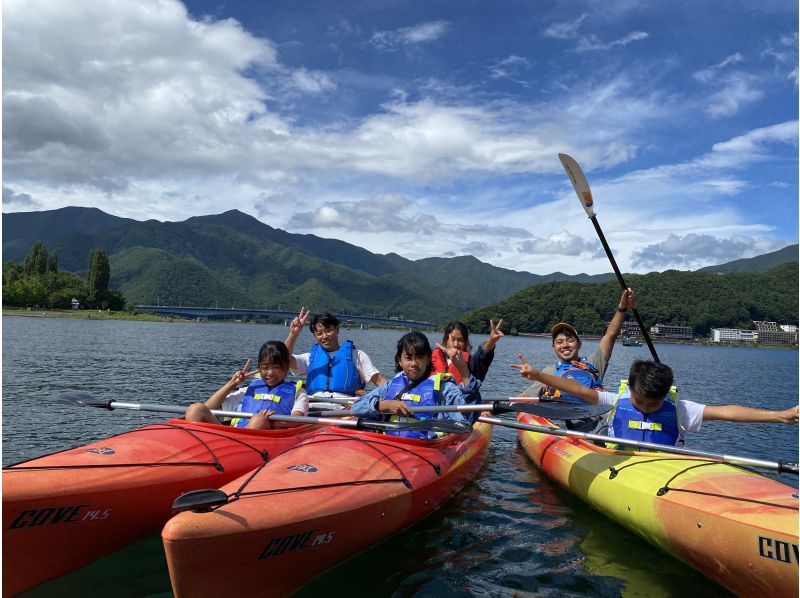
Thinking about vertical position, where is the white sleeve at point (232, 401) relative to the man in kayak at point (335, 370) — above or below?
below

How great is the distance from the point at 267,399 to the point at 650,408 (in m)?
4.56

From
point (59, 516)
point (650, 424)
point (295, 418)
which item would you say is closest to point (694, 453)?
point (650, 424)

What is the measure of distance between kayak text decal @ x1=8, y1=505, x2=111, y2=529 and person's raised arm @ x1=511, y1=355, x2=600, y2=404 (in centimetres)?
413

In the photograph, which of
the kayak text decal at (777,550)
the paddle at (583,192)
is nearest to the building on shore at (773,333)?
the paddle at (583,192)

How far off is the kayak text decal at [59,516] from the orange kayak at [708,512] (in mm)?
4927

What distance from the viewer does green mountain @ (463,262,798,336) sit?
272ft

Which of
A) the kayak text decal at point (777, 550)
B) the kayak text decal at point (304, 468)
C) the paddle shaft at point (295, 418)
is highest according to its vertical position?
the paddle shaft at point (295, 418)

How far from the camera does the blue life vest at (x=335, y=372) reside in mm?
9438

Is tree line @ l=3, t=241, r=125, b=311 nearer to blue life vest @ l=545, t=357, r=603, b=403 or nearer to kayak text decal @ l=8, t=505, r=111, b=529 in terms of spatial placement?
blue life vest @ l=545, t=357, r=603, b=403

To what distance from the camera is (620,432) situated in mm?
6508

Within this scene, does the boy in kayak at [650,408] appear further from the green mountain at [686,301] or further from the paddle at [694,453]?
the green mountain at [686,301]

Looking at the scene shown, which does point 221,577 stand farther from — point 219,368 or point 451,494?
point 219,368

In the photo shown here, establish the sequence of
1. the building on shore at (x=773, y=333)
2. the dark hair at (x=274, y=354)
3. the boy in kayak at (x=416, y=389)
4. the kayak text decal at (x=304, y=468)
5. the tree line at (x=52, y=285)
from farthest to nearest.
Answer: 1. the building on shore at (x=773, y=333)
2. the tree line at (x=52, y=285)
3. the dark hair at (x=274, y=354)
4. the boy in kayak at (x=416, y=389)
5. the kayak text decal at (x=304, y=468)

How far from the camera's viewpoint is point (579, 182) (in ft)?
33.5
